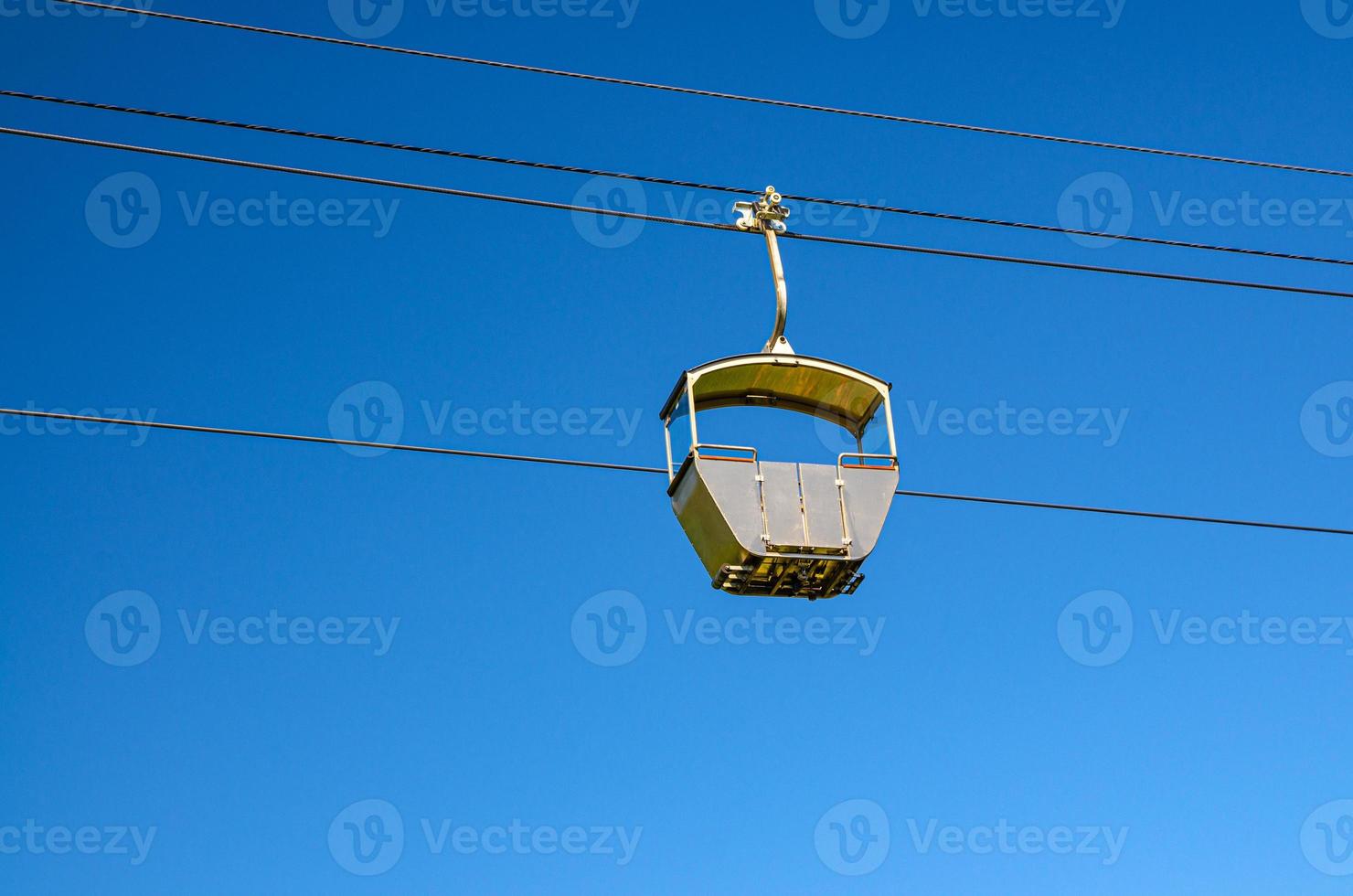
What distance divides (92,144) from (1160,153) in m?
7.80

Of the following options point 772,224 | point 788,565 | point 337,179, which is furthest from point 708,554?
point 337,179

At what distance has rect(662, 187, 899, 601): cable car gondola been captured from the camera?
35.9 ft

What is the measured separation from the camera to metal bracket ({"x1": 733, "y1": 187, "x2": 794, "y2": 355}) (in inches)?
446

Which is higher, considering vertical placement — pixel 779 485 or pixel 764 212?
pixel 764 212

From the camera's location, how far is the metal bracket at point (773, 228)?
11320 mm

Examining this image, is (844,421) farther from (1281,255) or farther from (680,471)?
(1281,255)

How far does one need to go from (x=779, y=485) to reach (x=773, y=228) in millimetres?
1804

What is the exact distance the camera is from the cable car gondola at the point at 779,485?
35.9 feet

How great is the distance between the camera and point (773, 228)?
454 inches

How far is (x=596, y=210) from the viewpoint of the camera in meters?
11.2

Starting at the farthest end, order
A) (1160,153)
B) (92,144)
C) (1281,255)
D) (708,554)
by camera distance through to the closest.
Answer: (1160,153)
(1281,255)
(708,554)
(92,144)

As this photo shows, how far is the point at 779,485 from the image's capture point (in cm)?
1107

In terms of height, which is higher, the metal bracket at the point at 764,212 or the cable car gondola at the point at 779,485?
the metal bracket at the point at 764,212

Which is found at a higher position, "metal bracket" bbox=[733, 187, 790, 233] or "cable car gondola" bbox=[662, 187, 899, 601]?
"metal bracket" bbox=[733, 187, 790, 233]
